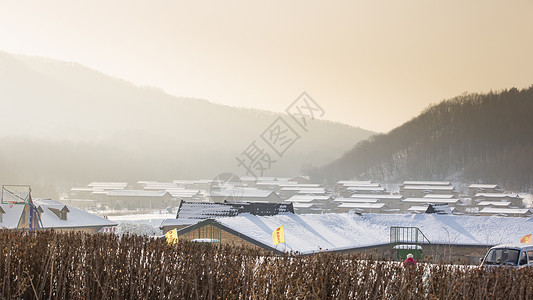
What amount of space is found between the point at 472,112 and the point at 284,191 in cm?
5070

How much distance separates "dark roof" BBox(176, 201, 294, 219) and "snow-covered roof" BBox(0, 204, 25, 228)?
12189 mm

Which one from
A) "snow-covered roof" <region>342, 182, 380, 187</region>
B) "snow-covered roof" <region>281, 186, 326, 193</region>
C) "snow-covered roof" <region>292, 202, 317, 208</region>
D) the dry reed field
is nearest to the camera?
the dry reed field

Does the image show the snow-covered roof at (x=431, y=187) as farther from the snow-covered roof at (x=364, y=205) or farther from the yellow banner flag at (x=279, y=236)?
the yellow banner flag at (x=279, y=236)

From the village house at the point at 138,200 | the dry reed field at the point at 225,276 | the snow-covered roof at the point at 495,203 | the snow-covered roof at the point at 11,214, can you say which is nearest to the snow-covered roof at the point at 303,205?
the snow-covered roof at the point at 495,203

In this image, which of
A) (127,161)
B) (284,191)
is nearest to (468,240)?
(284,191)

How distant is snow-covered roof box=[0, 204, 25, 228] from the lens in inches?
1804

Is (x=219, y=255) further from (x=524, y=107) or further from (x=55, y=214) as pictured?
(x=524, y=107)

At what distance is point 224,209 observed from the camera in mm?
44375

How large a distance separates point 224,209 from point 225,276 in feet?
119

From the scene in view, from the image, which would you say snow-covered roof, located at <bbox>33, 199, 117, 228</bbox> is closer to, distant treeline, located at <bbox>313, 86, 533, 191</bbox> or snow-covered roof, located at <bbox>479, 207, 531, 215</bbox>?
snow-covered roof, located at <bbox>479, 207, 531, 215</bbox>

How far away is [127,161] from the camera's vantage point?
173 meters

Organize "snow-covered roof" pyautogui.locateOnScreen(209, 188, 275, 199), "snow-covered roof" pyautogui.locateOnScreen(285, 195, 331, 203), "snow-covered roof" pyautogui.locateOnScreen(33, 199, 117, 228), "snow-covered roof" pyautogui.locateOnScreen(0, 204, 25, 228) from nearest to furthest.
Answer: "snow-covered roof" pyautogui.locateOnScreen(0, 204, 25, 228) → "snow-covered roof" pyautogui.locateOnScreen(33, 199, 117, 228) → "snow-covered roof" pyautogui.locateOnScreen(209, 188, 275, 199) → "snow-covered roof" pyautogui.locateOnScreen(285, 195, 331, 203)


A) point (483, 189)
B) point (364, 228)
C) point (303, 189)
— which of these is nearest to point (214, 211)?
point (364, 228)

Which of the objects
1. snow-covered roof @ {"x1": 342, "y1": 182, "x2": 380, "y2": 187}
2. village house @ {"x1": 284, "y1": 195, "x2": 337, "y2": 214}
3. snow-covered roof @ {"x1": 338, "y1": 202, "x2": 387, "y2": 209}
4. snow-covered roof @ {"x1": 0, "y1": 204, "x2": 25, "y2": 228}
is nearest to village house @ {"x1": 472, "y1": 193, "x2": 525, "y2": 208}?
snow-covered roof @ {"x1": 338, "y1": 202, "x2": 387, "y2": 209}
